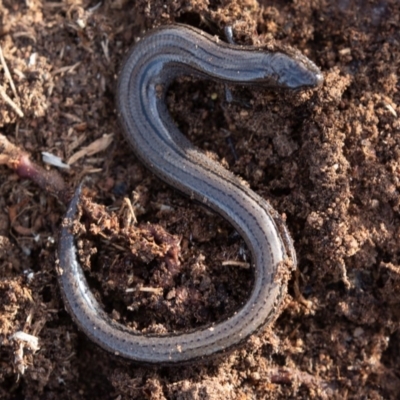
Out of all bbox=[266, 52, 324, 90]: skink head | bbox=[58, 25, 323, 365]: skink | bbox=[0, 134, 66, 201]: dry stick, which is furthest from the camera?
bbox=[0, 134, 66, 201]: dry stick

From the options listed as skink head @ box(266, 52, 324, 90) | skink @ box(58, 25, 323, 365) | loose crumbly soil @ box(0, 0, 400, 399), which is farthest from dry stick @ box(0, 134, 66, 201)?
skink head @ box(266, 52, 324, 90)

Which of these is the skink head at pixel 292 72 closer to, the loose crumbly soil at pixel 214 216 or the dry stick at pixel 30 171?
the loose crumbly soil at pixel 214 216

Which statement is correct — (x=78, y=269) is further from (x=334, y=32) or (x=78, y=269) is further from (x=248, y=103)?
(x=334, y=32)

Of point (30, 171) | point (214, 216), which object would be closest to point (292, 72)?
point (214, 216)

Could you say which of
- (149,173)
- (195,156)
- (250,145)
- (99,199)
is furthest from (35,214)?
(250,145)

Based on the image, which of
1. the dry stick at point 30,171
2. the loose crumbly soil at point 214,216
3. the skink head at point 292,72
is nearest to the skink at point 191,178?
the skink head at point 292,72

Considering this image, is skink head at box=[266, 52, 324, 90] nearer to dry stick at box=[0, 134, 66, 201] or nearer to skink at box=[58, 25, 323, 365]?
skink at box=[58, 25, 323, 365]

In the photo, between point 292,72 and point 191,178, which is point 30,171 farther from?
point 292,72
